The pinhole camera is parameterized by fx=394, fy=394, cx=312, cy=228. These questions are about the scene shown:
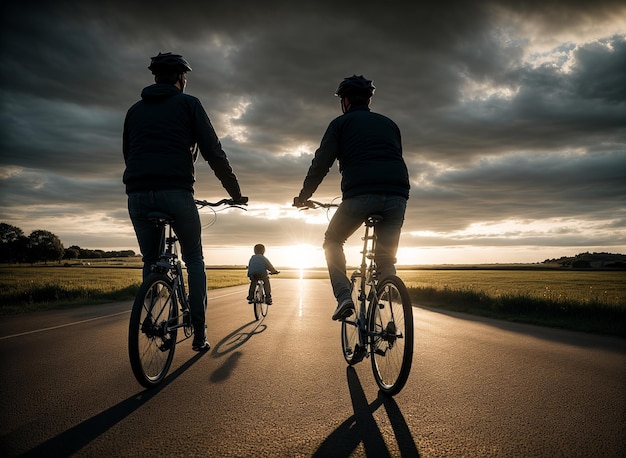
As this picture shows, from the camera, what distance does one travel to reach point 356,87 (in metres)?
4.18

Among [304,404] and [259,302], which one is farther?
[259,302]

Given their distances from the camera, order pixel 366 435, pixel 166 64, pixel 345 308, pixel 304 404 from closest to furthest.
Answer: pixel 366 435, pixel 304 404, pixel 345 308, pixel 166 64

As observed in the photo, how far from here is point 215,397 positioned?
326 cm

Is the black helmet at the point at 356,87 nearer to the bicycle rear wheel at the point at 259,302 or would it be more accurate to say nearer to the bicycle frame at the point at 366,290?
the bicycle frame at the point at 366,290

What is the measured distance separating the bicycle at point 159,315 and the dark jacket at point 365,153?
1806 mm

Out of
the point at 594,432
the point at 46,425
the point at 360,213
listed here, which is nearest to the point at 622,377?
the point at 594,432

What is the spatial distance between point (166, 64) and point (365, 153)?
2295 mm

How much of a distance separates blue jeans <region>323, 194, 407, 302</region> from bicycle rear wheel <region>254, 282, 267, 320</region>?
16.9 feet

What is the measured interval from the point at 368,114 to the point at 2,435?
382cm

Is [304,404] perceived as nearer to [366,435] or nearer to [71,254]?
[366,435]

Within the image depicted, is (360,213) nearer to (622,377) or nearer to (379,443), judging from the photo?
(379,443)

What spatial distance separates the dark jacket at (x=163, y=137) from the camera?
3.82 metres

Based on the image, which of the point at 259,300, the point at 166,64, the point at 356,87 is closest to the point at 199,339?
the point at 166,64

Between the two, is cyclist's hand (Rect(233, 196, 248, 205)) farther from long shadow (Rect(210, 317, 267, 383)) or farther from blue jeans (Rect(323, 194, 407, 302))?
long shadow (Rect(210, 317, 267, 383))
